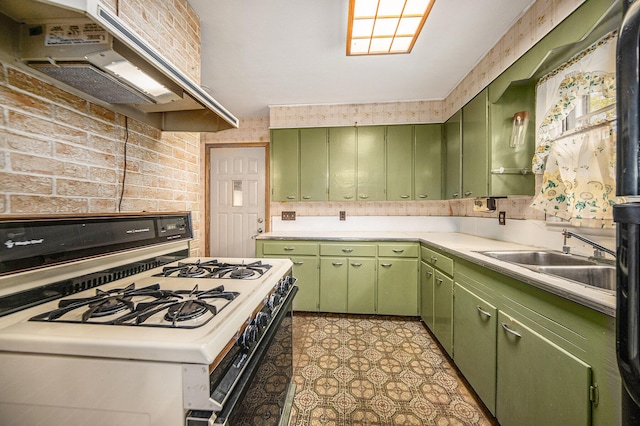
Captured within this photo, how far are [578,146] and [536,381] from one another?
1181mm

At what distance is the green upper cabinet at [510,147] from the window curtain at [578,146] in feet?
0.34

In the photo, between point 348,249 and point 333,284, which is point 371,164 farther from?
point 333,284

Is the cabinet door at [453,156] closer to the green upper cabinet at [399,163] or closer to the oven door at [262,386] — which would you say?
the green upper cabinet at [399,163]

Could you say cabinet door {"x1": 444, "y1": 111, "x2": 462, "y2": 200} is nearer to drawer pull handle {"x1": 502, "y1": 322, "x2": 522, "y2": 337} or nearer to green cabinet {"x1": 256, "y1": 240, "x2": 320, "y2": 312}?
drawer pull handle {"x1": 502, "y1": 322, "x2": 522, "y2": 337}

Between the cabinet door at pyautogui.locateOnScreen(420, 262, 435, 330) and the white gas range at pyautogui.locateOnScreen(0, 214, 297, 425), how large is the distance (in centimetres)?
172

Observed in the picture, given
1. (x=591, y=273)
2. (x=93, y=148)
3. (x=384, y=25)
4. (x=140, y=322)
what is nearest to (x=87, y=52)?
(x=93, y=148)

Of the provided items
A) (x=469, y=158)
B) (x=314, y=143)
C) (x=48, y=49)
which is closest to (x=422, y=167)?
(x=469, y=158)

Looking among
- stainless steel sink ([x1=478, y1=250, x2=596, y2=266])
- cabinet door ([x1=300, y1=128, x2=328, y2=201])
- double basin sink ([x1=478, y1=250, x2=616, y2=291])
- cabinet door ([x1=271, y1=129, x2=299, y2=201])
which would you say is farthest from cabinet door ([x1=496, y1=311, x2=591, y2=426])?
cabinet door ([x1=271, y1=129, x2=299, y2=201])

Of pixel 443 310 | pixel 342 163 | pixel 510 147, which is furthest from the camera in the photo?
pixel 342 163

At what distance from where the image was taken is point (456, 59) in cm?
222

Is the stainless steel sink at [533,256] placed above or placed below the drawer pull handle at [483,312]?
above

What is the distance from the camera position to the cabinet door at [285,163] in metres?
3.04

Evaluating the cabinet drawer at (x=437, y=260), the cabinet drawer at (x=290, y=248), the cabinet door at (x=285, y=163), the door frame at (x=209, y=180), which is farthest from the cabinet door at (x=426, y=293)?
the door frame at (x=209, y=180)

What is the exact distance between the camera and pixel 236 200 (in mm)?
3598
